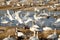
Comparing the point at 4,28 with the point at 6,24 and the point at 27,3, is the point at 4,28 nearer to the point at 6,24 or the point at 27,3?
the point at 6,24

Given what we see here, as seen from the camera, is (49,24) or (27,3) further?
(27,3)

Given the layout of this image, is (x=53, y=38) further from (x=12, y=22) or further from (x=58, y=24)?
(x=12, y=22)

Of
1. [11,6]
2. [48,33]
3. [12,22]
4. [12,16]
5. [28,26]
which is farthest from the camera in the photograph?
[11,6]

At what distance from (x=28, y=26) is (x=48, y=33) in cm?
93

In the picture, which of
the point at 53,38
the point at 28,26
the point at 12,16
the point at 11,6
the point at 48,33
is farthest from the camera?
the point at 11,6

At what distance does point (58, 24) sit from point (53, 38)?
4.86ft

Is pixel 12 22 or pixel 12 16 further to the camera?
pixel 12 16

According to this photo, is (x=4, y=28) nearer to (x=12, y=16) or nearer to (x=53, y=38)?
(x=12, y=16)

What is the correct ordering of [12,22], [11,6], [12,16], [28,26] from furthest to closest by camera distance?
[11,6], [12,16], [12,22], [28,26]

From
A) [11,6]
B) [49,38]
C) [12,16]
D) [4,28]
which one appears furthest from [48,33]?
[11,6]

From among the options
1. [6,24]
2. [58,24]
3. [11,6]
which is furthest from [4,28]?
[11,6]

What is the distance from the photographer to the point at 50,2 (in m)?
17.1

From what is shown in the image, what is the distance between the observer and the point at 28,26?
30.9ft

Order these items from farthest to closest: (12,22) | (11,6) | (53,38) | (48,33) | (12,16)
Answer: (11,6), (12,16), (12,22), (48,33), (53,38)
